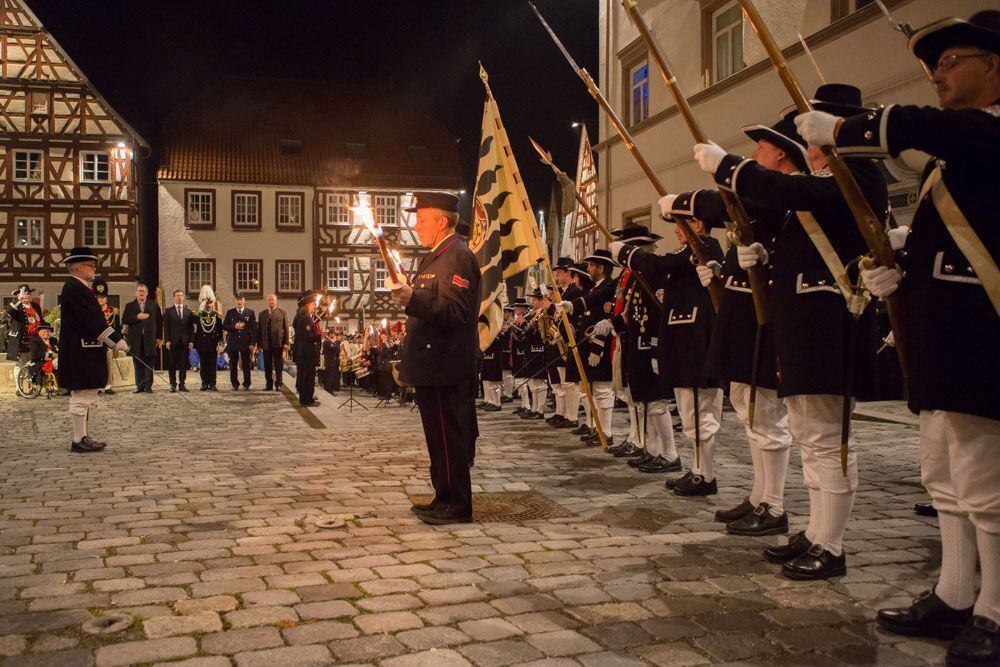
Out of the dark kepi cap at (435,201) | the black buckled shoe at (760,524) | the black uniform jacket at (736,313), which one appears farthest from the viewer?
the dark kepi cap at (435,201)

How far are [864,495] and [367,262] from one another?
4221cm

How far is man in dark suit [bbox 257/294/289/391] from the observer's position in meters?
18.6

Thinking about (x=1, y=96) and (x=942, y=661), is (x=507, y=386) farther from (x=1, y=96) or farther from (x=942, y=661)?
(x=1, y=96)

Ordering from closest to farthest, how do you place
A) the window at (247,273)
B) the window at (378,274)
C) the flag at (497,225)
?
the flag at (497,225) < the window at (247,273) < the window at (378,274)

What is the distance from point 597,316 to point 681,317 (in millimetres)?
3899

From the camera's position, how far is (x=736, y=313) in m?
5.46

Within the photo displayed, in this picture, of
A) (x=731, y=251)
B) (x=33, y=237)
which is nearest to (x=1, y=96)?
(x=33, y=237)

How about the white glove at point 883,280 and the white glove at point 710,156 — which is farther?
the white glove at point 710,156

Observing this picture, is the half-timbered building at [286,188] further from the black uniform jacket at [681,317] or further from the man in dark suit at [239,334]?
the black uniform jacket at [681,317]

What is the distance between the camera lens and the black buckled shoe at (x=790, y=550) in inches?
182

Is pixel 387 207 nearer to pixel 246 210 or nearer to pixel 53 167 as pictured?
pixel 246 210

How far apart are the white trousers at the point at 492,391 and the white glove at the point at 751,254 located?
10.5 meters

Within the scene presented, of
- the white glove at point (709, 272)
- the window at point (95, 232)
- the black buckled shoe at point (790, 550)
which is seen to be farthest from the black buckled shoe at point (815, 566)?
the window at point (95, 232)

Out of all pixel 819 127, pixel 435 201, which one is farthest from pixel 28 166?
pixel 819 127
